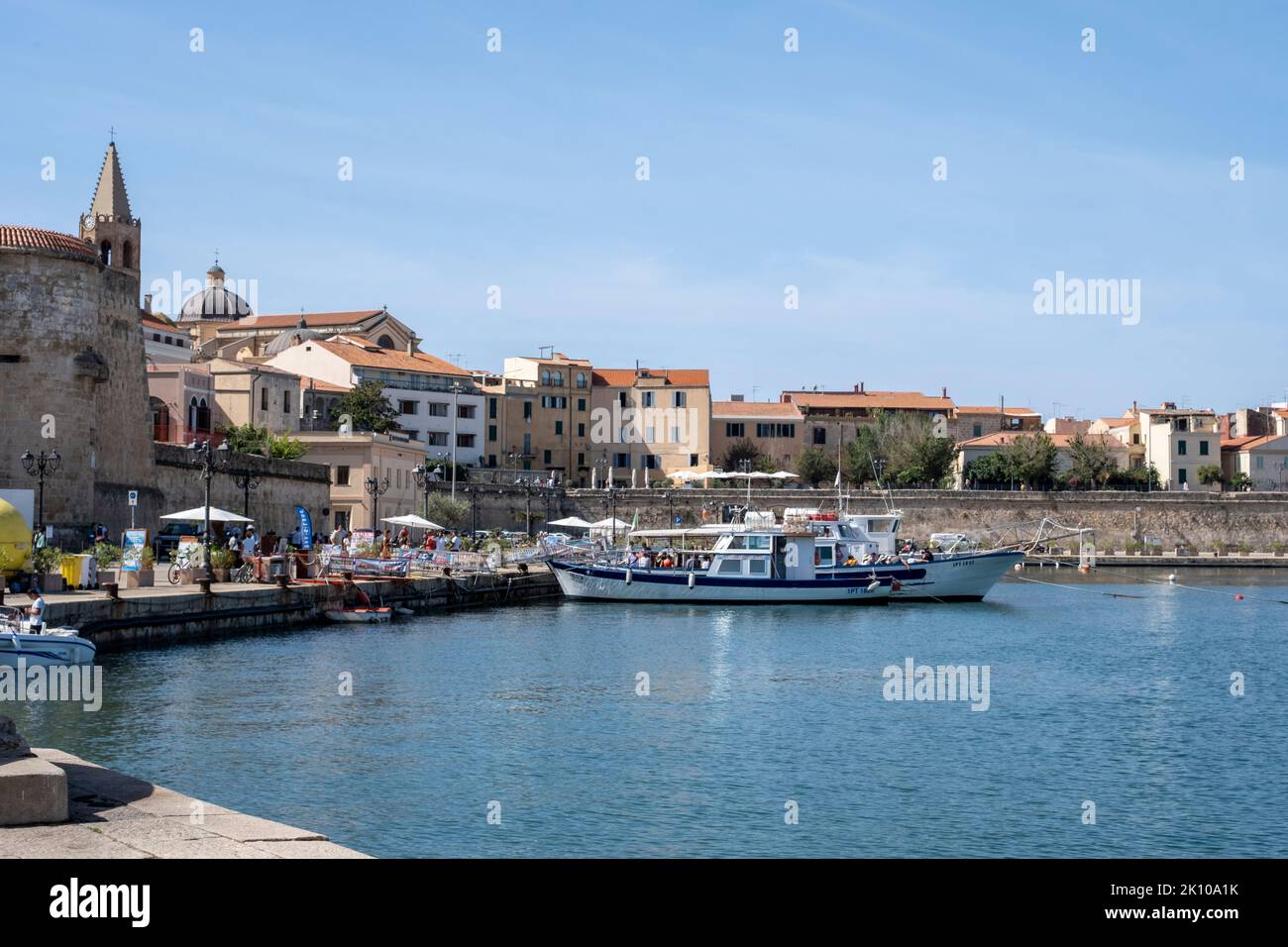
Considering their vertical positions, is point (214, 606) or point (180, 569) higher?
point (180, 569)

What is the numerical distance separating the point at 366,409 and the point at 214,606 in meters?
46.4

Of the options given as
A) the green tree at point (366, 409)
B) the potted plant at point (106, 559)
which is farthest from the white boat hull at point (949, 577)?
the green tree at point (366, 409)

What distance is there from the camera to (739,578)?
5191 centimetres

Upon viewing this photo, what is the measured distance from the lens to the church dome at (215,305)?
107 metres

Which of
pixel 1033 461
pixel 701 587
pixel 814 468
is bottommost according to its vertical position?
pixel 701 587

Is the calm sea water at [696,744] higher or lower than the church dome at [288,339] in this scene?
lower

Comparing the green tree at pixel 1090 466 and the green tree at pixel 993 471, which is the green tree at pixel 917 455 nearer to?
the green tree at pixel 993 471

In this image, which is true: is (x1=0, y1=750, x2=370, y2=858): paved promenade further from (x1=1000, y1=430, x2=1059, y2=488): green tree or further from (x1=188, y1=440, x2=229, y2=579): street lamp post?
(x1=1000, y1=430, x2=1059, y2=488): green tree

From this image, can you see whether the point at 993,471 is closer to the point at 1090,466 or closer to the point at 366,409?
the point at 1090,466

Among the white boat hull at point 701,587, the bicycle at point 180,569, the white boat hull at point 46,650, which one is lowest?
the white boat hull at point 701,587

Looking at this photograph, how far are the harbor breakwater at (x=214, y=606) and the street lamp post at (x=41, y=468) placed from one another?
14.1 feet

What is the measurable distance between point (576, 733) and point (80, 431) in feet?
79.8

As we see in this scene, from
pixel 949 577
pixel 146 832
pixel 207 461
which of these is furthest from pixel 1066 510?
pixel 146 832
